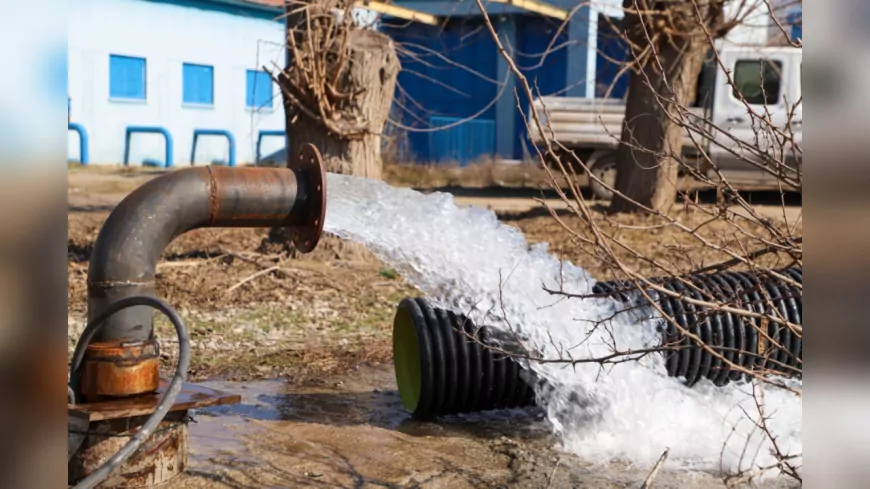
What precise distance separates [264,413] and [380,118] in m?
4.07

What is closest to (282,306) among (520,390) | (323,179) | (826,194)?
(520,390)

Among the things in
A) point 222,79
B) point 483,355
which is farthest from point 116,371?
point 222,79

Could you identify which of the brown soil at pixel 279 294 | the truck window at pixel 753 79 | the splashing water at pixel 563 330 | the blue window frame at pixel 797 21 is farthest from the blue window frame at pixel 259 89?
the splashing water at pixel 563 330

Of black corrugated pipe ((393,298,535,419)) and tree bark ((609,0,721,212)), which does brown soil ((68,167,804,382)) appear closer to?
tree bark ((609,0,721,212))

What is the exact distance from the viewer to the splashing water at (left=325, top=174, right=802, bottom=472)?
14.6 feet

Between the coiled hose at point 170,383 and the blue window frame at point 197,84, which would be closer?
the coiled hose at point 170,383

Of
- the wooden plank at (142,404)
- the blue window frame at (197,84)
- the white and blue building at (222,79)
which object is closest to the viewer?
the wooden plank at (142,404)

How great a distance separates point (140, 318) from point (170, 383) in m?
0.57

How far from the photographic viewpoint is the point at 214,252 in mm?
8766

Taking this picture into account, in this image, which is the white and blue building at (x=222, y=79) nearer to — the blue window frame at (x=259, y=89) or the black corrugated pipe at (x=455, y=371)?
the blue window frame at (x=259, y=89)

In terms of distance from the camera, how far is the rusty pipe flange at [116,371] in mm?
3506

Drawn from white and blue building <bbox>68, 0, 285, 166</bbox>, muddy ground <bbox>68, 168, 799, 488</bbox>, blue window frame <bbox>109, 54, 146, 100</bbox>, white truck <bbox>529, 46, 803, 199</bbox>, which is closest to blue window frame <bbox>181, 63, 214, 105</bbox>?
white and blue building <bbox>68, 0, 285, 166</bbox>

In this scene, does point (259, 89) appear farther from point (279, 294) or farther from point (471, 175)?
point (279, 294)

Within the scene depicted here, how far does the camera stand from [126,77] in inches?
768
